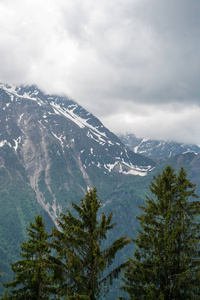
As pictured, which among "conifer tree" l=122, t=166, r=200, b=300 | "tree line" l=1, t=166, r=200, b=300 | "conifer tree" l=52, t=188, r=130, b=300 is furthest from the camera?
"conifer tree" l=122, t=166, r=200, b=300

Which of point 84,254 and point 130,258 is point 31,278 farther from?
point 130,258

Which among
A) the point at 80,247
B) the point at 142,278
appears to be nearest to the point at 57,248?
the point at 80,247

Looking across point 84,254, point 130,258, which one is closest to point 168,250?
point 130,258

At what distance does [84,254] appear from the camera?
16125mm

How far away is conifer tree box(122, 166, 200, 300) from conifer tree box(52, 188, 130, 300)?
100 inches

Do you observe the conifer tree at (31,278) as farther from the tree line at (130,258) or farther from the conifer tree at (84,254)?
the conifer tree at (84,254)

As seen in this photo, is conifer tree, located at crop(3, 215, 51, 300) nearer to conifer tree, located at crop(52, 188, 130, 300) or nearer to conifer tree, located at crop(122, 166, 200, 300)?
conifer tree, located at crop(52, 188, 130, 300)

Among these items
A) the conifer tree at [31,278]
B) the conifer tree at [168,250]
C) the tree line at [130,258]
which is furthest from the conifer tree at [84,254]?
the conifer tree at [31,278]

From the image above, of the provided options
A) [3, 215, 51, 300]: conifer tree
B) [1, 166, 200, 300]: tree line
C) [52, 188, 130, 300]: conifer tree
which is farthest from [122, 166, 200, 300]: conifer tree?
[3, 215, 51, 300]: conifer tree

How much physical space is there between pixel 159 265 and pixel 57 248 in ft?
23.5

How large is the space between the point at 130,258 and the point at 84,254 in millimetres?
3430

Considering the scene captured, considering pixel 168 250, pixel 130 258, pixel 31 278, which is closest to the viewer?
pixel 168 250

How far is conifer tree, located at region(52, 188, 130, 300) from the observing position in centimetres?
1495

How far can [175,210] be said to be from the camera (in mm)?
17031
